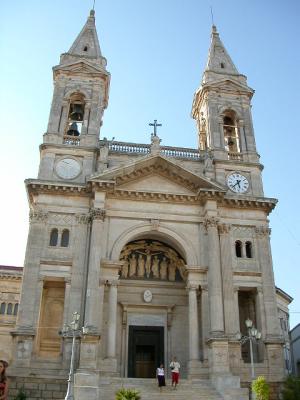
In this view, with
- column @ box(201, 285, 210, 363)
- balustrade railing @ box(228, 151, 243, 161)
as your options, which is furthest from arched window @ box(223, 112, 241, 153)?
column @ box(201, 285, 210, 363)

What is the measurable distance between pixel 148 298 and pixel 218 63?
1939 cm

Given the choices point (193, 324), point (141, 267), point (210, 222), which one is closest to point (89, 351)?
point (193, 324)

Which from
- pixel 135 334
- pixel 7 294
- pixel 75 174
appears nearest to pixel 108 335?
pixel 135 334

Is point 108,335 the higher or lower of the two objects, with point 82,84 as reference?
lower

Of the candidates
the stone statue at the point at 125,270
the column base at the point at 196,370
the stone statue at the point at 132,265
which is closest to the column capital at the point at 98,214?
the stone statue at the point at 125,270

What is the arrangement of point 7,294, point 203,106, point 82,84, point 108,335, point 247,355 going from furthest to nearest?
point 7,294
point 203,106
point 82,84
point 247,355
point 108,335

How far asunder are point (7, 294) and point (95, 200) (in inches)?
641

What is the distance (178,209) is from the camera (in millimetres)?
27156

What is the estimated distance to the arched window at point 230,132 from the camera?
106 feet

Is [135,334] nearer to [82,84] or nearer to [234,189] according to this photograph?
[234,189]

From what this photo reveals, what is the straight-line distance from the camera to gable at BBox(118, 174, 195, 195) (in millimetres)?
27250

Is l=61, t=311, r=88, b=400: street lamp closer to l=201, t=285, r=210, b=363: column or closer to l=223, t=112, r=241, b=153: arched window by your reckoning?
l=201, t=285, r=210, b=363: column

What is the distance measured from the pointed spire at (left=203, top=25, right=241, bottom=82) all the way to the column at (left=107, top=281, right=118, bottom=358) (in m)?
17.7

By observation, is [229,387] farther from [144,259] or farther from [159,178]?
[159,178]
